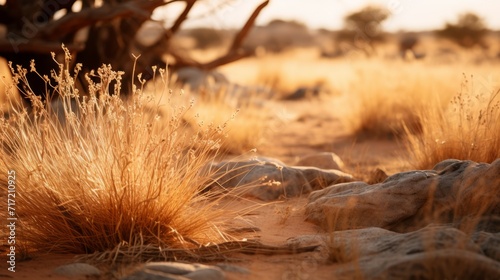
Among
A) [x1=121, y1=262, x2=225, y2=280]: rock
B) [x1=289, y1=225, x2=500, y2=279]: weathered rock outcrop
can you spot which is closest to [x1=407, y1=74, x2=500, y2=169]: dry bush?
[x1=289, y1=225, x2=500, y2=279]: weathered rock outcrop

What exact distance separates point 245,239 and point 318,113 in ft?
28.5

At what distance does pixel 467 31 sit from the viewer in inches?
1500

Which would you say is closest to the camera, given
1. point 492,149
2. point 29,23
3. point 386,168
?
point 492,149

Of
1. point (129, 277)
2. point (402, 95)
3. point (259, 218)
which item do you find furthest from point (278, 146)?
point (129, 277)

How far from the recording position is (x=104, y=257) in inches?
140

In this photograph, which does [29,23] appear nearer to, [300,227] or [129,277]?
[300,227]

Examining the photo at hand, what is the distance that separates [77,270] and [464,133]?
346cm

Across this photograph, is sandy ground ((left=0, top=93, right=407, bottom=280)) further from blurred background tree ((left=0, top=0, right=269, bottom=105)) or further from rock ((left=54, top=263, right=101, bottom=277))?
blurred background tree ((left=0, top=0, right=269, bottom=105))

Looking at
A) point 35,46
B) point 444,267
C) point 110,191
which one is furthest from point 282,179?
point 35,46

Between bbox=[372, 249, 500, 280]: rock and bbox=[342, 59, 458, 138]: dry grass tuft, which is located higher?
bbox=[372, 249, 500, 280]: rock

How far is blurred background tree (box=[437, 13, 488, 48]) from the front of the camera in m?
37.8

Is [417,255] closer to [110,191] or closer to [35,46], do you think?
[110,191]

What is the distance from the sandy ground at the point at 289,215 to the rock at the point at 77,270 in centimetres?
5

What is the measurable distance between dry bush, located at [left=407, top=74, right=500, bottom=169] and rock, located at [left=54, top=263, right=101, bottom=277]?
9.82 ft
